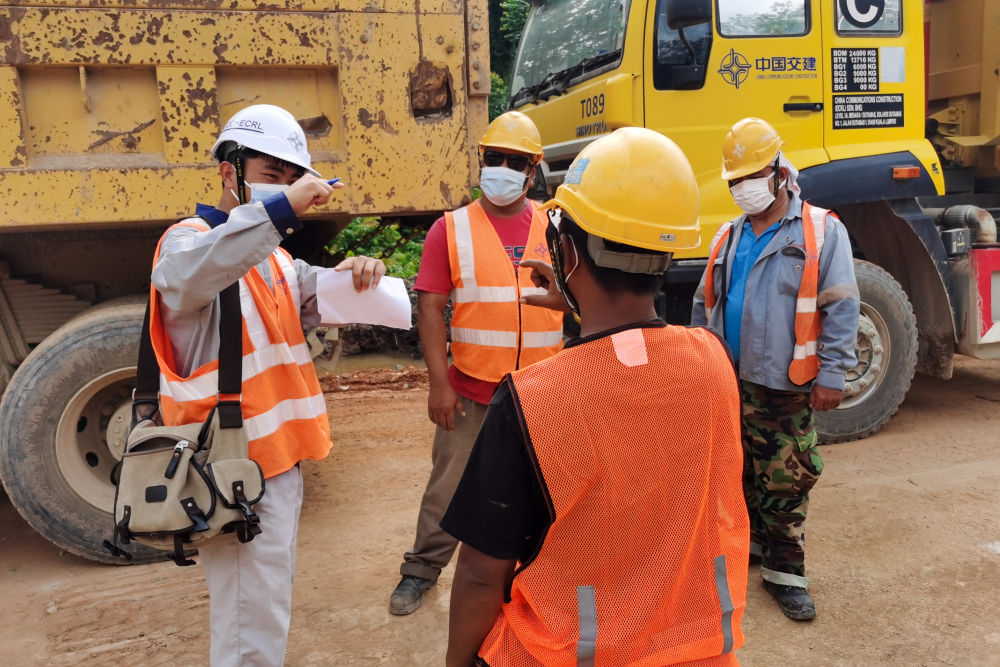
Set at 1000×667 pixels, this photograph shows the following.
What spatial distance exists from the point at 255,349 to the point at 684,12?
2999mm

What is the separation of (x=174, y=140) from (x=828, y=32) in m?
3.67

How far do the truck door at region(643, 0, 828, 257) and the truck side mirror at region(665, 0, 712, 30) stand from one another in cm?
38

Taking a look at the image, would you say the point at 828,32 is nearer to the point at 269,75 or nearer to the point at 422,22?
the point at 422,22

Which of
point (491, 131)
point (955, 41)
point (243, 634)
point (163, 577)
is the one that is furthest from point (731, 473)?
point (955, 41)

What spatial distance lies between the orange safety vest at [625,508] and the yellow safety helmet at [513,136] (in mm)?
1934

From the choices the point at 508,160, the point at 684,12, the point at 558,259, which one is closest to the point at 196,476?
the point at 558,259

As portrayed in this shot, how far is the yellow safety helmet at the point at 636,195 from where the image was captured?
132cm

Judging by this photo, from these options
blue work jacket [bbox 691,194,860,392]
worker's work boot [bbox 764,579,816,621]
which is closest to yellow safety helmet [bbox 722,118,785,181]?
blue work jacket [bbox 691,194,860,392]

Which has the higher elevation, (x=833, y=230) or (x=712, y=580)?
(x=833, y=230)

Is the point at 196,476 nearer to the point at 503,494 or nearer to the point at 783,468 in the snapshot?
the point at 503,494

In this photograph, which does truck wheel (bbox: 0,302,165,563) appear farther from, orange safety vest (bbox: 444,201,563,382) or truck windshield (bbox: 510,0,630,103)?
truck windshield (bbox: 510,0,630,103)

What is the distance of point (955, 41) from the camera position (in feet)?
19.4

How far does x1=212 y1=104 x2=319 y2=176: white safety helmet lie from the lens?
2.05 m

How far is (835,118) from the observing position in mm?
4703
